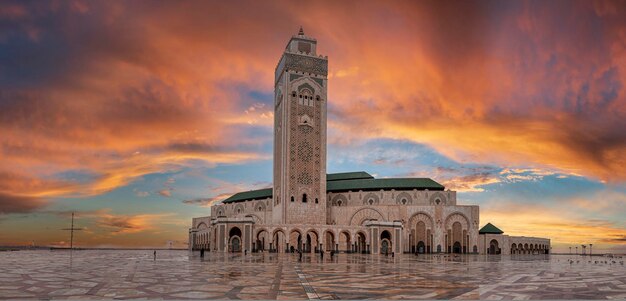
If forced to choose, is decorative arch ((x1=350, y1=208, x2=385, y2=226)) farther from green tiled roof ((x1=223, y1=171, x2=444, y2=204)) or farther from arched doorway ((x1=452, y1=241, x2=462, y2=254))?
arched doorway ((x1=452, y1=241, x2=462, y2=254))

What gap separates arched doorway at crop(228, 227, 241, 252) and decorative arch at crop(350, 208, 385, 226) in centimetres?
1675

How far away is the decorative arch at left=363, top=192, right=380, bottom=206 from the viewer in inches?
3152

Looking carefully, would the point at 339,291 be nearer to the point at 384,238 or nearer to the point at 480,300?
the point at 480,300

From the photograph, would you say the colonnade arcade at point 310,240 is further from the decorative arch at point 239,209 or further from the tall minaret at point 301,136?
the decorative arch at point 239,209

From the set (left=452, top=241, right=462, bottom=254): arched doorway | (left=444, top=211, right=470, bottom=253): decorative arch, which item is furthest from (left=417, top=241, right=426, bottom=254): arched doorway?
(left=452, top=241, right=462, bottom=254): arched doorway

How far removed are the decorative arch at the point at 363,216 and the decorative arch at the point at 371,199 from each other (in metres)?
2.15

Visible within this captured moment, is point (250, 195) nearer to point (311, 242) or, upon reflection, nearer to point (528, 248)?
point (311, 242)

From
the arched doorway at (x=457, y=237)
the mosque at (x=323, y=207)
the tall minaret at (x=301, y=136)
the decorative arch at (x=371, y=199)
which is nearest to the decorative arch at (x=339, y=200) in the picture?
the mosque at (x=323, y=207)

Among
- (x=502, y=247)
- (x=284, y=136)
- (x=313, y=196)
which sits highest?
(x=284, y=136)

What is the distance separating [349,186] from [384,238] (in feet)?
43.6

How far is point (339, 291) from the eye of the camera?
51.5 feet

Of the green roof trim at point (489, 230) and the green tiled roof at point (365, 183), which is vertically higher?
the green tiled roof at point (365, 183)

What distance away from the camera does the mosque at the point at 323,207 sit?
226ft

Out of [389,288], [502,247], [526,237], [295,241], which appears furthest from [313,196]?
[389,288]
